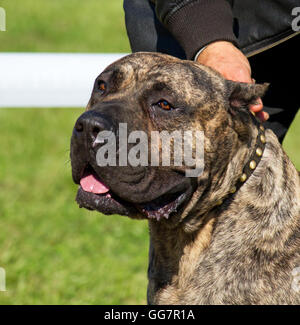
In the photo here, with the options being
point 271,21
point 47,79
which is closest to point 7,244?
point 47,79

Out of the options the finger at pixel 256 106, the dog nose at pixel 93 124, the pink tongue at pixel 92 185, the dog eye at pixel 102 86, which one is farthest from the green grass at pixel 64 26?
the dog nose at pixel 93 124

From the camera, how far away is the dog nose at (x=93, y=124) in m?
2.95

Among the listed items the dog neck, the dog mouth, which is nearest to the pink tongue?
the dog mouth

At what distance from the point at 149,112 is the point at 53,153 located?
16.3 ft

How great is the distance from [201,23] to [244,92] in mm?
→ 442

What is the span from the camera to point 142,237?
5.90m

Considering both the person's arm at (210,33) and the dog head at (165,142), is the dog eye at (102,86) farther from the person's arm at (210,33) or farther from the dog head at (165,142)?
the person's arm at (210,33)

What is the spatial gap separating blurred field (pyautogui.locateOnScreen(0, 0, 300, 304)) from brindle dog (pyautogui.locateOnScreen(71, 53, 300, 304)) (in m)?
1.31

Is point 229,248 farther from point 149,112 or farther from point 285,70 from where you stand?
point 285,70

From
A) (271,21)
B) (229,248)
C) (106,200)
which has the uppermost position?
(271,21)

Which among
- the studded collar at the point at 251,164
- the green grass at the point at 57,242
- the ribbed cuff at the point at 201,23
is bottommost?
the green grass at the point at 57,242

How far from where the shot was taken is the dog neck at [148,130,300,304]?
3.20 meters

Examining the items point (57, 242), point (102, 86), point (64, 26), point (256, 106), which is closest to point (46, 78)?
point (57, 242)

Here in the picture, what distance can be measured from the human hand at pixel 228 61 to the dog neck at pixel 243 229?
1.09ft
